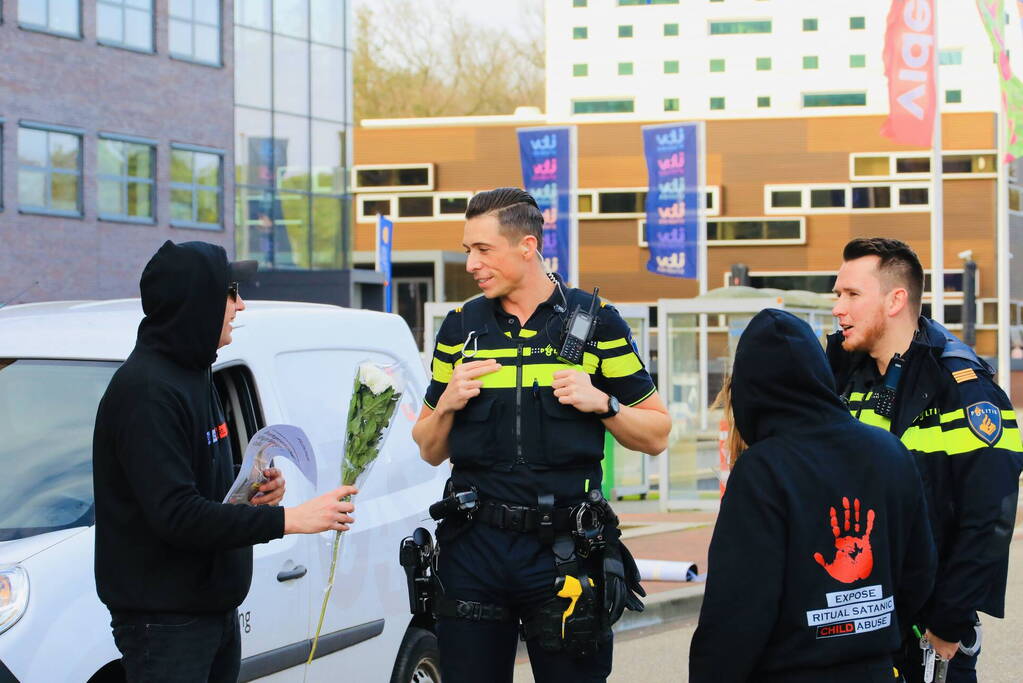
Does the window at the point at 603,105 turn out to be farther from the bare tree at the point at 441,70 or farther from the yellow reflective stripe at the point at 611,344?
the yellow reflective stripe at the point at 611,344

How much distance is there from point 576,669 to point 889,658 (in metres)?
1.03

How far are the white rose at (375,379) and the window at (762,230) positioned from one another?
50045 mm

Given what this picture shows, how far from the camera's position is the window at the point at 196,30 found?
3478 centimetres

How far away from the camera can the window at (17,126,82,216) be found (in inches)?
1220

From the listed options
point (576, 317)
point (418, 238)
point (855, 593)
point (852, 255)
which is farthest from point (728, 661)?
point (418, 238)

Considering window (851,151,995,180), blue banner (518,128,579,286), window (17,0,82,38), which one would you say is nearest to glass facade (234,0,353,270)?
window (17,0,82,38)

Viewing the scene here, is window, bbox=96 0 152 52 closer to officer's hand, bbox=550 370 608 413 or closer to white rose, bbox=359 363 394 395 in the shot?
white rose, bbox=359 363 394 395

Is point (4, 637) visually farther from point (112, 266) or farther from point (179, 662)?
point (112, 266)

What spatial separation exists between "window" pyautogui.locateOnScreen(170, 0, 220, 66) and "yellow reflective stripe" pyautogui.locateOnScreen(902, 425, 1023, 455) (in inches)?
Result: 1293

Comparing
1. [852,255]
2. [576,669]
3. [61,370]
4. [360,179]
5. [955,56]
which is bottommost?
[576,669]

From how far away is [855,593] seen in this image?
3266mm

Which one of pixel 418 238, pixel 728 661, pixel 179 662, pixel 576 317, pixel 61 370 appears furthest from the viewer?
pixel 418 238

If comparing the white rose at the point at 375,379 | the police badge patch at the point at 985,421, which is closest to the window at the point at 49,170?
the white rose at the point at 375,379

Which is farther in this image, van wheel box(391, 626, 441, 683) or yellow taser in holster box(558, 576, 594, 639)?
van wheel box(391, 626, 441, 683)
